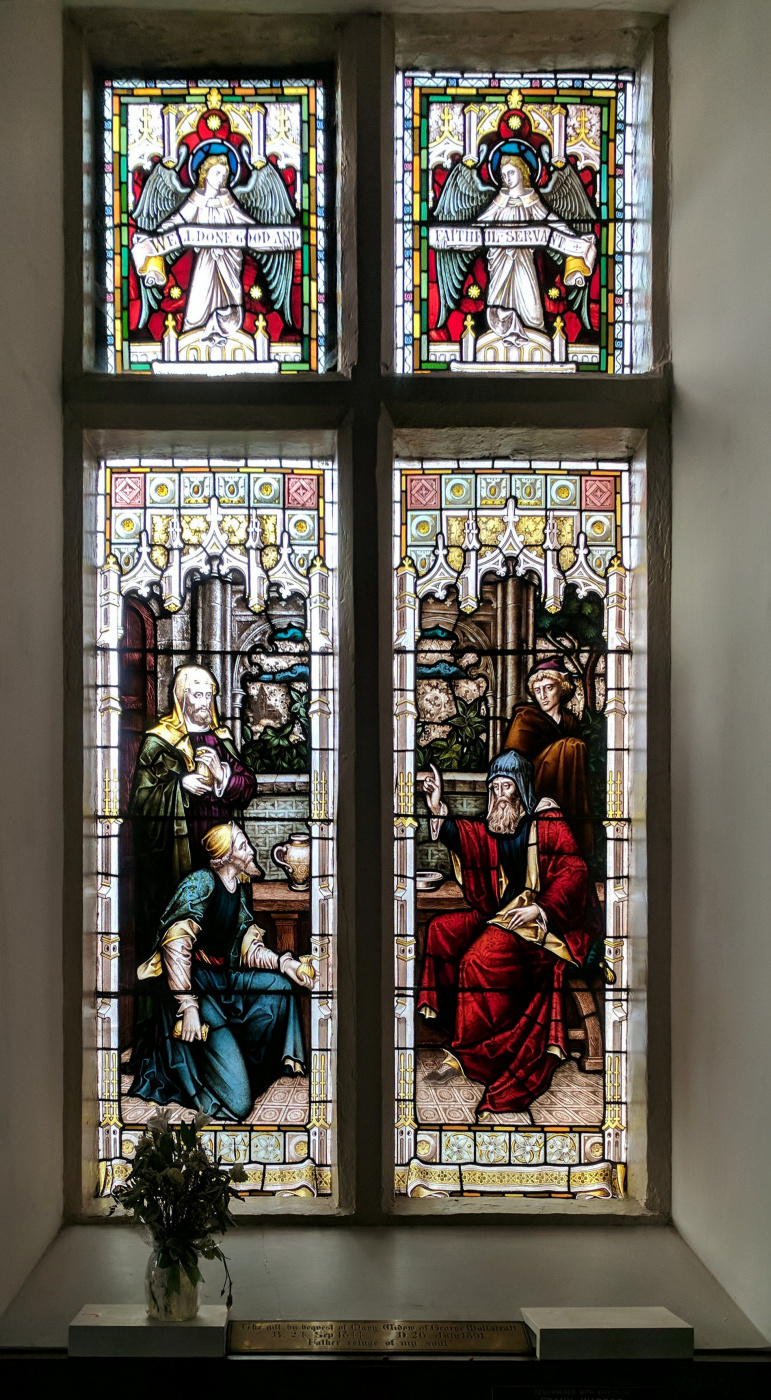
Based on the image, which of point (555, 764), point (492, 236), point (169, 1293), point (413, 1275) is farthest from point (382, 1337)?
point (492, 236)

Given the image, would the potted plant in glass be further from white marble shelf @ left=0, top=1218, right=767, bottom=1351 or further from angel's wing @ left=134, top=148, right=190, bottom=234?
angel's wing @ left=134, top=148, right=190, bottom=234

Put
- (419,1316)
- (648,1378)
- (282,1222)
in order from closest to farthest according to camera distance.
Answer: (648,1378)
(419,1316)
(282,1222)

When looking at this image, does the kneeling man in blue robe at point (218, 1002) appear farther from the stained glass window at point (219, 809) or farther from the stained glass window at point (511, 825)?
the stained glass window at point (511, 825)

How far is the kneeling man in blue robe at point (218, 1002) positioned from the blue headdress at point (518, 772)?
2.40 feet

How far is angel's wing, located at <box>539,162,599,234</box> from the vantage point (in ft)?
10.9

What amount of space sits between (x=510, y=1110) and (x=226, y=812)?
110 centimetres

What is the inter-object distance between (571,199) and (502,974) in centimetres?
216

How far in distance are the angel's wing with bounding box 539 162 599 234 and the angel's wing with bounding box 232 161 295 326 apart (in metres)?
0.74

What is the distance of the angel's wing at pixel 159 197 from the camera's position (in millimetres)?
3305

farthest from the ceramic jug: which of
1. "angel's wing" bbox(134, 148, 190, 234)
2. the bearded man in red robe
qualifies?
"angel's wing" bbox(134, 148, 190, 234)
